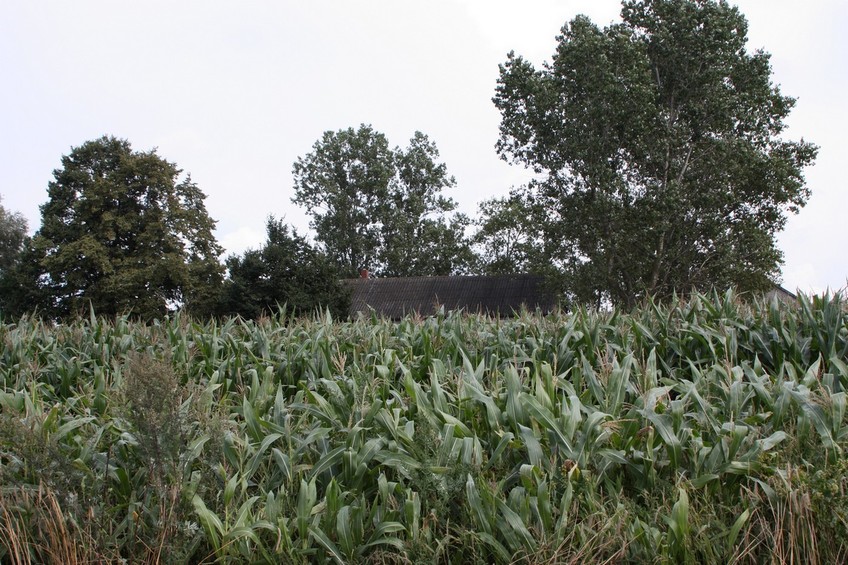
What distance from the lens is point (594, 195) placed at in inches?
1188

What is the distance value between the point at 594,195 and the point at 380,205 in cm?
2392

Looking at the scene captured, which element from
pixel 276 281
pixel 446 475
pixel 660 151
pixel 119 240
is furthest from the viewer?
pixel 119 240

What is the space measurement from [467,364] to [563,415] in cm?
130

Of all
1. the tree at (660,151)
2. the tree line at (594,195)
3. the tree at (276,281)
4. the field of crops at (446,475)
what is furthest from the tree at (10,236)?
the field of crops at (446,475)

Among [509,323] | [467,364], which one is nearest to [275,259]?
[509,323]

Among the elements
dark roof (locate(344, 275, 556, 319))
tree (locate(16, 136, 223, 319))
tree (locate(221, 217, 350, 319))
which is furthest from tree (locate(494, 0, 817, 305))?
tree (locate(16, 136, 223, 319))

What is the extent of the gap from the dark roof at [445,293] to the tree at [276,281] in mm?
3694

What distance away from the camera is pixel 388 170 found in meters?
52.1

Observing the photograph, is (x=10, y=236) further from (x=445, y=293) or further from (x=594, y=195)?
(x=594, y=195)

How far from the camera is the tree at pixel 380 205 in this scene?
51062 mm

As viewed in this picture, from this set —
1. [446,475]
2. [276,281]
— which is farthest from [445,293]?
[446,475]

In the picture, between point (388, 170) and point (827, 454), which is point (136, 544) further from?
point (388, 170)

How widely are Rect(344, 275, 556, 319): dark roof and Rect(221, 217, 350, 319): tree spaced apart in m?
3.69

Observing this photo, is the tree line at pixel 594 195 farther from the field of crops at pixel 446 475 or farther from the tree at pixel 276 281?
the field of crops at pixel 446 475
